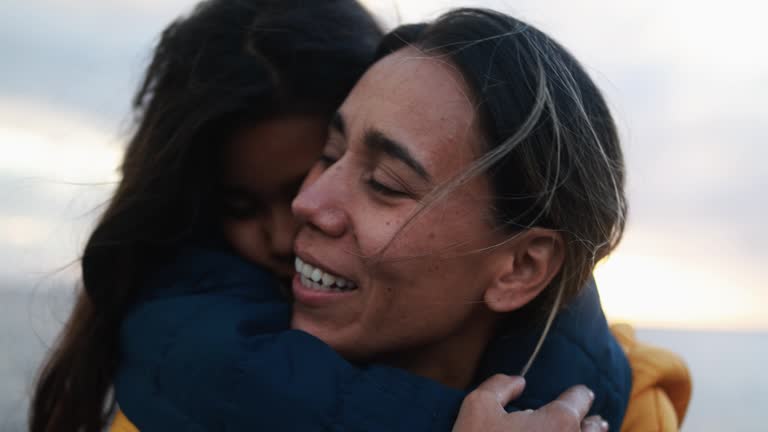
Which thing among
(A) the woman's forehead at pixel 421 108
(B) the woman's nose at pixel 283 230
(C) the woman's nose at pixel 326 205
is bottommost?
(B) the woman's nose at pixel 283 230

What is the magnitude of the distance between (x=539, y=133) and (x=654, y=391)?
1037 mm

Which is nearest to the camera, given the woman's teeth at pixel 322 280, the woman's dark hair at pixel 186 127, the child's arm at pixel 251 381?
the child's arm at pixel 251 381

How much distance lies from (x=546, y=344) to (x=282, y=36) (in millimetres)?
1243

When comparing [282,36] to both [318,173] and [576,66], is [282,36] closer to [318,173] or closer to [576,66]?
[318,173]

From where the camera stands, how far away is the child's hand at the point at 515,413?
1673mm

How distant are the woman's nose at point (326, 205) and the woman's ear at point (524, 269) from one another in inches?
17.0

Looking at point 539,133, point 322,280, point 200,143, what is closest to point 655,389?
point 539,133

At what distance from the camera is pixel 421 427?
5.48 feet

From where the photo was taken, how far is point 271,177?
7.20 ft

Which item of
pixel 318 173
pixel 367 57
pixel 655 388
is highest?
pixel 367 57

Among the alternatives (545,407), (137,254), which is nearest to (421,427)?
(545,407)

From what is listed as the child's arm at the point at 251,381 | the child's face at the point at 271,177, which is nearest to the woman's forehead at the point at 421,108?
the child's face at the point at 271,177

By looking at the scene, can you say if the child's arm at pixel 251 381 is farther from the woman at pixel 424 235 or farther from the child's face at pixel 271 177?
the child's face at pixel 271 177

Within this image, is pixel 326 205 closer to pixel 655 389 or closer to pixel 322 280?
pixel 322 280
